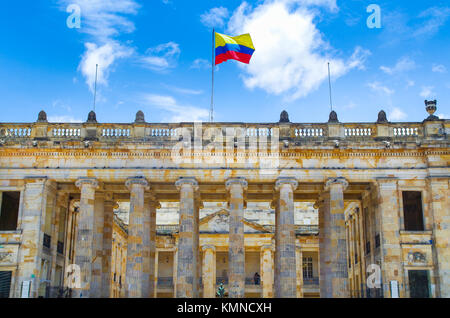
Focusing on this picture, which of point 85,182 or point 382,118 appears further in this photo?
point 382,118

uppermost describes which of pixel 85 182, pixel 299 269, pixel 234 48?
pixel 234 48

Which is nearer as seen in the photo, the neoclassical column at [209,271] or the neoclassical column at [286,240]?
the neoclassical column at [286,240]

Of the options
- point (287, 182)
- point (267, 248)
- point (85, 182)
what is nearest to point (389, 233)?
point (287, 182)

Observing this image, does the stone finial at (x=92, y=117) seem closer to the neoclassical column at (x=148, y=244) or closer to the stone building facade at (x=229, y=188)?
the stone building facade at (x=229, y=188)

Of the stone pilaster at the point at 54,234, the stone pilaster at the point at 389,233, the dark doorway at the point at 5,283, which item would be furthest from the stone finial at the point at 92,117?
the stone pilaster at the point at 389,233

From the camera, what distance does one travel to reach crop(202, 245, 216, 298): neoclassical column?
49.4 m

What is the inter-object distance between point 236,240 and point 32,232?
11130mm

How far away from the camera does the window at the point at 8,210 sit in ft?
116

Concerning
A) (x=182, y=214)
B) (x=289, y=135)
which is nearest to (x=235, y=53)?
(x=289, y=135)

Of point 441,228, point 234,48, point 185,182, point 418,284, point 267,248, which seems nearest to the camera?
point 441,228

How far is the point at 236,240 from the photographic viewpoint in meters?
32.4

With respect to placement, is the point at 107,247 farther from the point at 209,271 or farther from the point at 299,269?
the point at 299,269

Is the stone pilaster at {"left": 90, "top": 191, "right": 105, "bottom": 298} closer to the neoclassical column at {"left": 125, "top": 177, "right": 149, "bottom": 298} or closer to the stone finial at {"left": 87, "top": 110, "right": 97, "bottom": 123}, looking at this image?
the neoclassical column at {"left": 125, "top": 177, "right": 149, "bottom": 298}

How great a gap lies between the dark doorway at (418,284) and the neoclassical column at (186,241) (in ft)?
38.6
